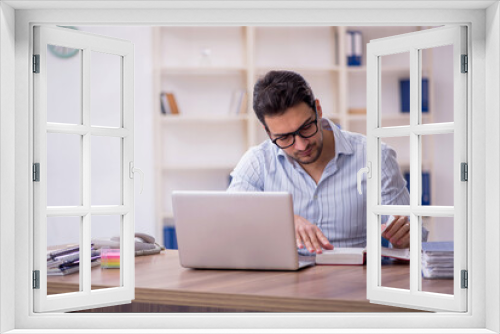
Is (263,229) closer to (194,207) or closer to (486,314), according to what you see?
(194,207)

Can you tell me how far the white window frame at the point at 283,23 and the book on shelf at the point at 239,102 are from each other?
9.85ft

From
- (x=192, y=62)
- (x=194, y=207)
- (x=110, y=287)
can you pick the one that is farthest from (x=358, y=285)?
(x=192, y=62)

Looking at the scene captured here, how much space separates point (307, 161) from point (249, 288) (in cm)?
142

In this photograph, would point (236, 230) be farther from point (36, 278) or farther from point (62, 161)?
point (62, 161)

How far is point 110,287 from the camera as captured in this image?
7.84 feet

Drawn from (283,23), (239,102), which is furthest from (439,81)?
(283,23)

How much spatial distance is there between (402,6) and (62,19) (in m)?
1.25

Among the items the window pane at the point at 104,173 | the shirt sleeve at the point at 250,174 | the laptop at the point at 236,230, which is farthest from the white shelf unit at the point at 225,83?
the laptop at the point at 236,230

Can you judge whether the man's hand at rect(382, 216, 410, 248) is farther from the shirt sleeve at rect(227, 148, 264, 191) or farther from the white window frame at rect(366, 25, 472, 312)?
the shirt sleeve at rect(227, 148, 264, 191)

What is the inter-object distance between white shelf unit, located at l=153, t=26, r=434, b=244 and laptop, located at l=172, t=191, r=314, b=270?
2.76m

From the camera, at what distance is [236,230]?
8.28ft

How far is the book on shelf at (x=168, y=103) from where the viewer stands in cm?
527

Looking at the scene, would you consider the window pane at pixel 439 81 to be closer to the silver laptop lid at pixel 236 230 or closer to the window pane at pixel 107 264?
the silver laptop lid at pixel 236 230

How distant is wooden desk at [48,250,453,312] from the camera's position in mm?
2037
